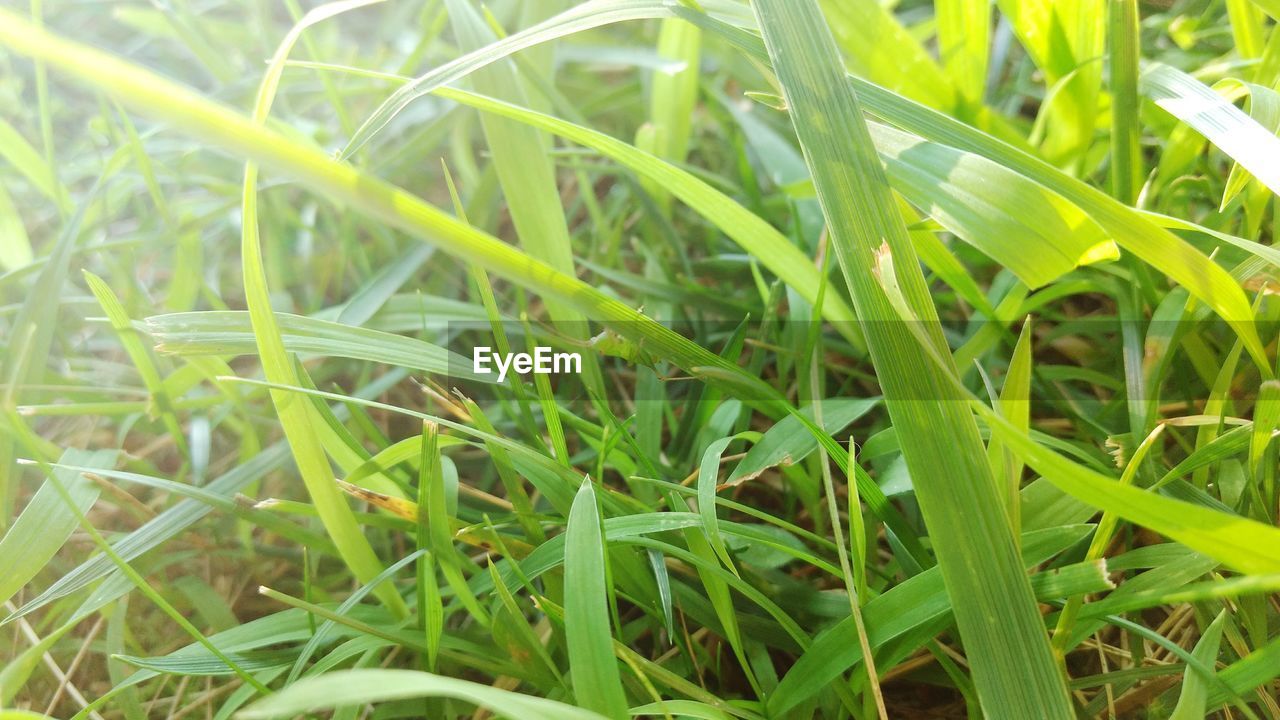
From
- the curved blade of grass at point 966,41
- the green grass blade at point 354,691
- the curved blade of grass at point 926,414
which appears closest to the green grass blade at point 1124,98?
the curved blade of grass at point 966,41

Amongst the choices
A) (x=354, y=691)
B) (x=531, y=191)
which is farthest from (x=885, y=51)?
(x=354, y=691)

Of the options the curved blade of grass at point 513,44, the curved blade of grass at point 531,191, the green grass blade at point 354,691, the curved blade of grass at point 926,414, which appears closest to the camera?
the green grass blade at point 354,691

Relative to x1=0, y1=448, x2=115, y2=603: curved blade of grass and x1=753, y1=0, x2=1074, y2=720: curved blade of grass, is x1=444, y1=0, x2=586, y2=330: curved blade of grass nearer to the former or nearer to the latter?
x1=753, y1=0, x2=1074, y2=720: curved blade of grass

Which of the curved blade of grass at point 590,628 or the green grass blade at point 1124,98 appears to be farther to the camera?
the green grass blade at point 1124,98

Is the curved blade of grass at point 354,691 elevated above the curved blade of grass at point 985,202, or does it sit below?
below

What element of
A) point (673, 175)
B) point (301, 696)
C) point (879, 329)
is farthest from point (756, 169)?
point (301, 696)

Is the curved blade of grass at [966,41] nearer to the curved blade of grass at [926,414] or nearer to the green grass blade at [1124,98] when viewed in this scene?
the green grass blade at [1124,98]

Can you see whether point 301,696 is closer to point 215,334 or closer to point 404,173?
point 215,334

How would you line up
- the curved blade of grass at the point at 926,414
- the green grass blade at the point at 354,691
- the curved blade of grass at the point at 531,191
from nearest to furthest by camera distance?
1. the green grass blade at the point at 354,691
2. the curved blade of grass at the point at 926,414
3. the curved blade of grass at the point at 531,191
